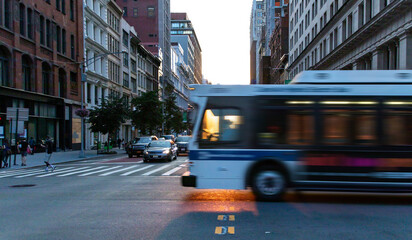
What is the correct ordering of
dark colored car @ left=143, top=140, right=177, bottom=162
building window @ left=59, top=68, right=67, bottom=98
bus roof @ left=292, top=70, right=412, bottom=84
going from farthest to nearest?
building window @ left=59, top=68, right=67, bottom=98, dark colored car @ left=143, top=140, right=177, bottom=162, bus roof @ left=292, top=70, right=412, bottom=84

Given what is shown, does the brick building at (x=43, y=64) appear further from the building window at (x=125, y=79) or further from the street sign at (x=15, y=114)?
the building window at (x=125, y=79)

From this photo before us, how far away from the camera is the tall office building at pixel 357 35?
80.5 feet

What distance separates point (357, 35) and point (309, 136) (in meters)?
26.8

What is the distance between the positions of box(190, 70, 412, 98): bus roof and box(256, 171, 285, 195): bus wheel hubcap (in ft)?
6.91

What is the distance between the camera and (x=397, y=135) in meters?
9.12

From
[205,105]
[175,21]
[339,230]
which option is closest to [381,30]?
[205,105]

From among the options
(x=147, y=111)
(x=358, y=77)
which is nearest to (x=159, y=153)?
(x=358, y=77)

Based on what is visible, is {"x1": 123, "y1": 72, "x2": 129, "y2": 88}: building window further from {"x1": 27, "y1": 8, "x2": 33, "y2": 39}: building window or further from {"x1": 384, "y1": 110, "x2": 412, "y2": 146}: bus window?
{"x1": 384, "y1": 110, "x2": 412, "y2": 146}: bus window

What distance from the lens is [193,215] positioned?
782 cm

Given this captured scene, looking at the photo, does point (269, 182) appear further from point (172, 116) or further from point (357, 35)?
point (172, 116)

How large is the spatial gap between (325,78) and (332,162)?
2.19 metres

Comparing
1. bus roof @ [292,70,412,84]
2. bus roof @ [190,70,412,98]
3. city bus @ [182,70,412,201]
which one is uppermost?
bus roof @ [292,70,412,84]

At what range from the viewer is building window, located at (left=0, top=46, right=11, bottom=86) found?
2916 cm

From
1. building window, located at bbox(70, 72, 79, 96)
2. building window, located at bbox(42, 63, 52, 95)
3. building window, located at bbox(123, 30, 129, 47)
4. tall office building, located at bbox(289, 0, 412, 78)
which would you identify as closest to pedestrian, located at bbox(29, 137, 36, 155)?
building window, located at bbox(42, 63, 52, 95)
